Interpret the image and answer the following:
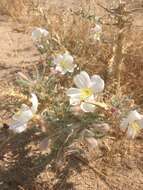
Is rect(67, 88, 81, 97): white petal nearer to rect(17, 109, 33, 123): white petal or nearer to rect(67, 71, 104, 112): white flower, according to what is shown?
rect(67, 71, 104, 112): white flower

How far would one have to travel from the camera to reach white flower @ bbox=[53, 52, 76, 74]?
2588 millimetres

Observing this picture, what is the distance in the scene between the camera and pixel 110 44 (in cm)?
327

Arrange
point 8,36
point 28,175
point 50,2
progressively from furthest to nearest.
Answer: point 50,2, point 8,36, point 28,175

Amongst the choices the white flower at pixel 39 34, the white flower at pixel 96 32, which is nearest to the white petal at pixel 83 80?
the white flower at pixel 39 34

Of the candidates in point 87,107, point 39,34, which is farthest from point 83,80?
point 39,34

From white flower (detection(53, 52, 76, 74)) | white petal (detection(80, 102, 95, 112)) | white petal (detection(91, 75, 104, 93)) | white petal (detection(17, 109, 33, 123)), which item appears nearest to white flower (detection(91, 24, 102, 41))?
white flower (detection(53, 52, 76, 74))

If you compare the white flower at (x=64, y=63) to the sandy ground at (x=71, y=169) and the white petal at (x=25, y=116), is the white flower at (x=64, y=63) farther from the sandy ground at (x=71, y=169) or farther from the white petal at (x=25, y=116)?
the white petal at (x=25, y=116)

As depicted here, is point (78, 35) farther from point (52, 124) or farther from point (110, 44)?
point (52, 124)

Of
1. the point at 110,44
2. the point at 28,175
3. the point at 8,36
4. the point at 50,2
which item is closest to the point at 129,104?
the point at 28,175

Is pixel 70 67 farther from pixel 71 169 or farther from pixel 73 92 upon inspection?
pixel 71 169

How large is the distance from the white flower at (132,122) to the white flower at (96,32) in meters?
1.02

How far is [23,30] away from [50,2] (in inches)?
28.5

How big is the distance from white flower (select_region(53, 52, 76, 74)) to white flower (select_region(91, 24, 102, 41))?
0.57m

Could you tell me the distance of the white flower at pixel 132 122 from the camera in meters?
2.19
